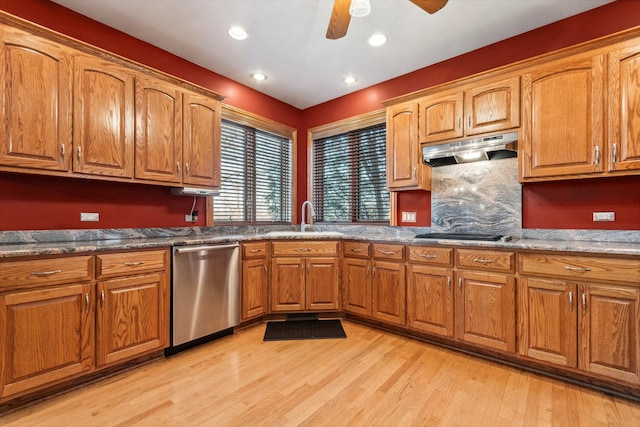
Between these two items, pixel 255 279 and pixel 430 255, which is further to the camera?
pixel 255 279

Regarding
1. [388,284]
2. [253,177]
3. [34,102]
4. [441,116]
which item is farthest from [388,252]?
[34,102]

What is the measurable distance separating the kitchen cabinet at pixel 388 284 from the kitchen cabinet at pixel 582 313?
0.93 meters

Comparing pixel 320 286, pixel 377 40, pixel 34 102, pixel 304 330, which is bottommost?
pixel 304 330

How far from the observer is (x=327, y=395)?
1.89m

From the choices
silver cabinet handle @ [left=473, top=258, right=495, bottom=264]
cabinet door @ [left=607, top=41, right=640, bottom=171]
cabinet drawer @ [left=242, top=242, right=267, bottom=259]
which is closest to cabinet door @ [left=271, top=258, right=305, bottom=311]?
cabinet drawer @ [left=242, top=242, right=267, bottom=259]

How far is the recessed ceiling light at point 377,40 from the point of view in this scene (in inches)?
105

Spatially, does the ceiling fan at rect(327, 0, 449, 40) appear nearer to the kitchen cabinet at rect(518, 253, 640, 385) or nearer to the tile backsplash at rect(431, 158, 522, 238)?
the tile backsplash at rect(431, 158, 522, 238)

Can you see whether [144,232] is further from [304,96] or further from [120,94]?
[304,96]

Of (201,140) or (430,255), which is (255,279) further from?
(430,255)

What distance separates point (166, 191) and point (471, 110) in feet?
9.71

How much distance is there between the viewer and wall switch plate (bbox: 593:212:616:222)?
7.46 ft

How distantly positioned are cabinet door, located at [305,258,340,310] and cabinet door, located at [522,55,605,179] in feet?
6.61

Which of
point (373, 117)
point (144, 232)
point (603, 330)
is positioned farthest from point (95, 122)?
point (603, 330)

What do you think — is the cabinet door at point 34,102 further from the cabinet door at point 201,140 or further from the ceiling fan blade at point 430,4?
the ceiling fan blade at point 430,4
